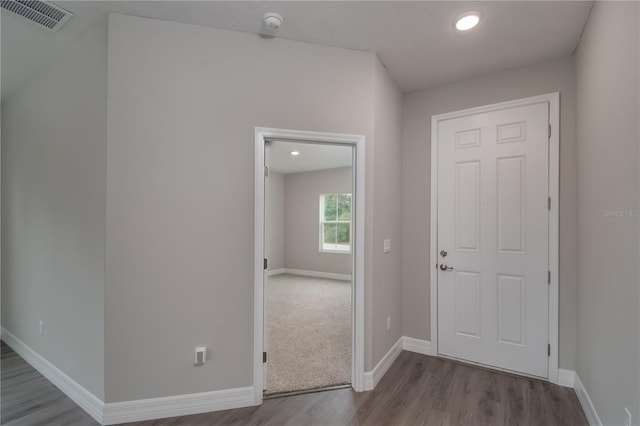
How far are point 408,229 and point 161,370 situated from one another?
97.8 inches

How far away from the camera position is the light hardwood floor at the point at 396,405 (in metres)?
1.96

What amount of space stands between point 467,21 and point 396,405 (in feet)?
9.11

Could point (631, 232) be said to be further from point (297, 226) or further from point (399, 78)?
point (297, 226)

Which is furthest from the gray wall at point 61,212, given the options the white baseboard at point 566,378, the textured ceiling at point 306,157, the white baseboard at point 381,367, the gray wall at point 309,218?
the gray wall at point 309,218

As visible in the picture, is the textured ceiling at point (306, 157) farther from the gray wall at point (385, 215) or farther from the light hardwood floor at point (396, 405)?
the light hardwood floor at point (396, 405)

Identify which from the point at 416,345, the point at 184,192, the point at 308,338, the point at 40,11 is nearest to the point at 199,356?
the point at 184,192

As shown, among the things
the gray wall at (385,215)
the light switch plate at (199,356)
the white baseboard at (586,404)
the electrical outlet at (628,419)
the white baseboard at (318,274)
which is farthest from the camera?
the white baseboard at (318,274)

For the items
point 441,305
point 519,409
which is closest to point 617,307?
point 519,409

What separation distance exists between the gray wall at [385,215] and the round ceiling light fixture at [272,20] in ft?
Result: 2.91

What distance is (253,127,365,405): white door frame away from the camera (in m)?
2.13

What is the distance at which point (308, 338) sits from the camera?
334 centimetres

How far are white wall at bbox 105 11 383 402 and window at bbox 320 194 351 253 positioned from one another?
4731mm

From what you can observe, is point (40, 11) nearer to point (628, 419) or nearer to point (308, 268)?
point (628, 419)

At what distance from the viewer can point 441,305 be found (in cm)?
289
